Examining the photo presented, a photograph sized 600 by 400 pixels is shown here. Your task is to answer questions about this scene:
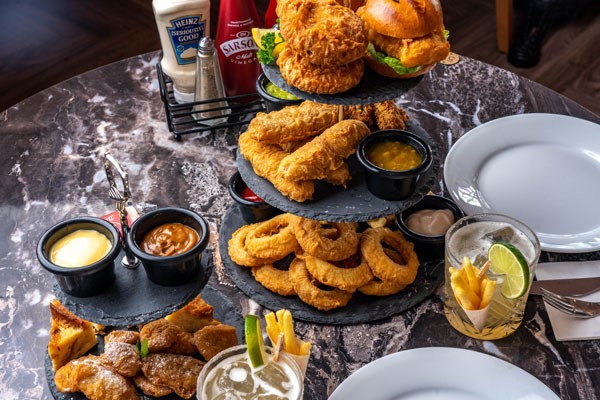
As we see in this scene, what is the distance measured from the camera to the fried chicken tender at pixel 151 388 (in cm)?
159

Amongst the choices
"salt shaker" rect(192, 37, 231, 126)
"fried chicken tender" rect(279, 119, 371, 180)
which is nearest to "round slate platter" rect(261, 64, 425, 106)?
"fried chicken tender" rect(279, 119, 371, 180)

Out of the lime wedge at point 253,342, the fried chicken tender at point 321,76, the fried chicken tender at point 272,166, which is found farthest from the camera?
the fried chicken tender at point 272,166

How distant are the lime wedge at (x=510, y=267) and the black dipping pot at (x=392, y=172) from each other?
23cm

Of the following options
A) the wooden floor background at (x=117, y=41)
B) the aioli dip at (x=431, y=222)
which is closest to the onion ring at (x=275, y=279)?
the aioli dip at (x=431, y=222)

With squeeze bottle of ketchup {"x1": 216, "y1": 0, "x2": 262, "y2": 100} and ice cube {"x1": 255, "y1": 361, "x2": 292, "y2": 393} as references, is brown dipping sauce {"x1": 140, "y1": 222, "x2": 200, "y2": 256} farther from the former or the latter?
squeeze bottle of ketchup {"x1": 216, "y1": 0, "x2": 262, "y2": 100}

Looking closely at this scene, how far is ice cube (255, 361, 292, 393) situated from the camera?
145 centimetres

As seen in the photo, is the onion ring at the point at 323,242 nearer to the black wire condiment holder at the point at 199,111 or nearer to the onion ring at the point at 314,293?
the onion ring at the point at 314,293

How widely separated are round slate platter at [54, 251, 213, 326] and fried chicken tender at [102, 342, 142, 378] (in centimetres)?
10

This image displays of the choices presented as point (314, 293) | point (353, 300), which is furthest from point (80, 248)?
point (353, 300)

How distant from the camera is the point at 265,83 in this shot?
2115mm

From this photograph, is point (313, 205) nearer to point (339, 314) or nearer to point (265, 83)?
point (339, 314)

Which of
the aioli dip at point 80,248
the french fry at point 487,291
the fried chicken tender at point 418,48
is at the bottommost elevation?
the french fry at point 487,291

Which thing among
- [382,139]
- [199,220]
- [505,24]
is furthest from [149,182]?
[505,24]

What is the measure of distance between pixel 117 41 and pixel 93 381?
2.95 m
